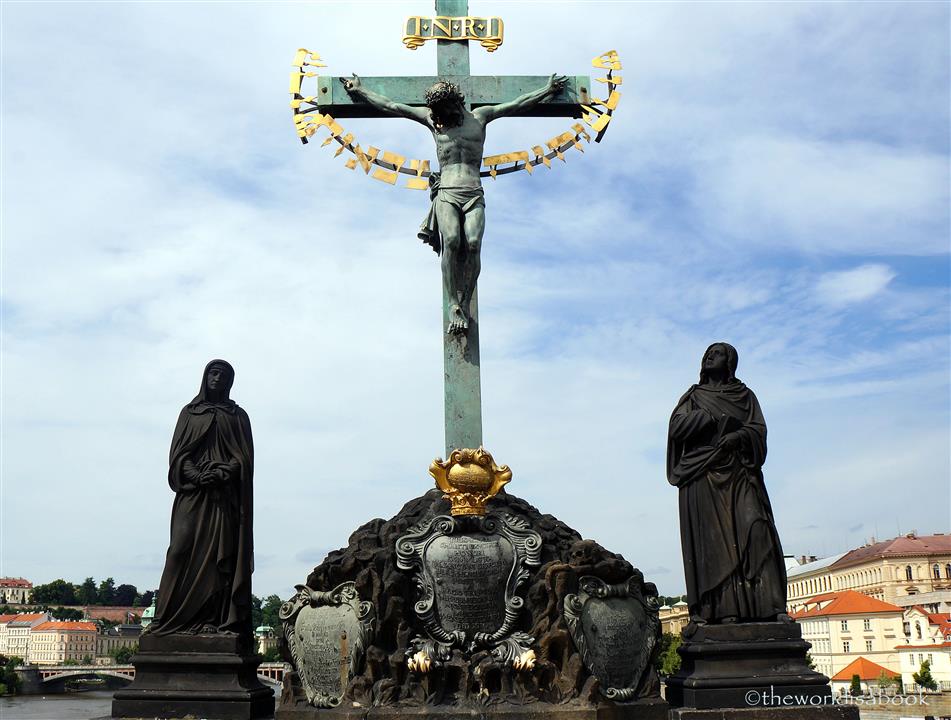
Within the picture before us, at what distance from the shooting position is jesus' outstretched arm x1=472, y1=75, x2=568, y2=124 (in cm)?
976

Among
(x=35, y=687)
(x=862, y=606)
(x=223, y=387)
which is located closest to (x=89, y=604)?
(x=35, y=687)

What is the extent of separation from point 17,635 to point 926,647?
6885 cm

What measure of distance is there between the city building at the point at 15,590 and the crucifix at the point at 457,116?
421 ft

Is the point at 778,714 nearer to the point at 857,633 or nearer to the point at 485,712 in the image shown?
the point at 485,712

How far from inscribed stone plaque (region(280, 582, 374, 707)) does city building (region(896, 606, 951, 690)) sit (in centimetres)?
4189

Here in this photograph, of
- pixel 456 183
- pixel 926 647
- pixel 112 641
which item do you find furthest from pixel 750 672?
pixel 112 641

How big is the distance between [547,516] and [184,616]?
340cm

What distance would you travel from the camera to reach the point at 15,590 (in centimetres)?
12769

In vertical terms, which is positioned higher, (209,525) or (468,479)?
(468,479)

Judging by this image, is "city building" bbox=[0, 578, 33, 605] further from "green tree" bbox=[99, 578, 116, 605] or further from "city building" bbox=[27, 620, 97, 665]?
"city building" bbox=[27, 620, 97, 665]

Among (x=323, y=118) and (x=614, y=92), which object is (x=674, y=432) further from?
(x=323, y=118)

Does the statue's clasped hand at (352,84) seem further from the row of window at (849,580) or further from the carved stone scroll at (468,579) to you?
the row of window at (849,580)

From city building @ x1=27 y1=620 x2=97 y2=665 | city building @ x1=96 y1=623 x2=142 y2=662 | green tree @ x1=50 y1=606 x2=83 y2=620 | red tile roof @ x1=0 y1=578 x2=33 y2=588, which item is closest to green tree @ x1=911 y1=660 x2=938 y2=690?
city building @ x1=96 y1=623 x2=142 y2=662

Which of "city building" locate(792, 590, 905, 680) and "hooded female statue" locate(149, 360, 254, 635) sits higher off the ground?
"hooded female statue" locate(149, 360, 254, 635)
